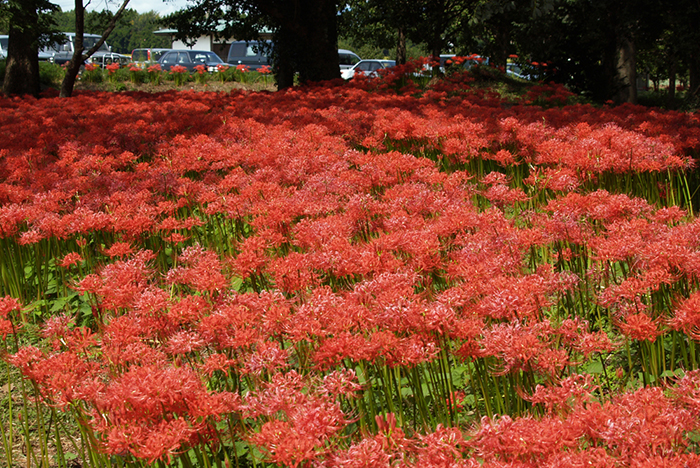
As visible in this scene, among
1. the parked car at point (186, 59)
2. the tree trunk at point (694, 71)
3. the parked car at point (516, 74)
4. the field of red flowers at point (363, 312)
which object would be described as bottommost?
the field of red flowers at point (363, 312)

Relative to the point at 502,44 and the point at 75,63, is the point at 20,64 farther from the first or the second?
the point at 502,44

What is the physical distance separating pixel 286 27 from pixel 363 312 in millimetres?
15121

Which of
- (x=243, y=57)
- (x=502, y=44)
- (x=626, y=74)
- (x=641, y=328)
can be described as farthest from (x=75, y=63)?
(x=243, y=57)

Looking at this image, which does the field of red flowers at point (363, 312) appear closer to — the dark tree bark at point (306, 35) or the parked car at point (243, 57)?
the dark tree bark at point (306, 35)

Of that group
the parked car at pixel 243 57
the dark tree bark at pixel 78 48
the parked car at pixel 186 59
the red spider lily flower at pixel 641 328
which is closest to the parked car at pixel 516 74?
the dark tree bark at pixel 78 48

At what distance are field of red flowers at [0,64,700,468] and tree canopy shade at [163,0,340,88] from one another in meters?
10.1

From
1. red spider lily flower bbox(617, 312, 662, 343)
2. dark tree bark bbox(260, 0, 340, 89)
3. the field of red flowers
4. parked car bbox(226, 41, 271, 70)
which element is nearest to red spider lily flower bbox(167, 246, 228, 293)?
the field of red flowers

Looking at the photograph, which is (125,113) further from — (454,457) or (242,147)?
(454,457)

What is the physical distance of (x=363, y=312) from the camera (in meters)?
2.33

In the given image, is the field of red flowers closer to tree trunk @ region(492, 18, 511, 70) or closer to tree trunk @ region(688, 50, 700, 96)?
tree trunk @ region(688, 50, 700, 96)

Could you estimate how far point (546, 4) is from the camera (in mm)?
13242

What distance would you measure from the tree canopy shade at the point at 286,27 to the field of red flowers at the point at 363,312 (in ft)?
33.0

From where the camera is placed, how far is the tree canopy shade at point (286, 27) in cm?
1591

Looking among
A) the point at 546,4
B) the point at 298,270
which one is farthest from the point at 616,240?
the point at 546,4
